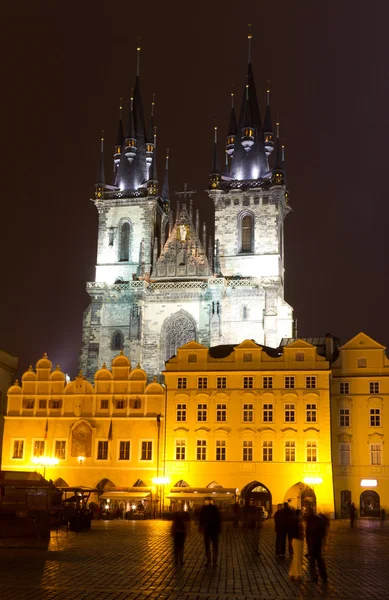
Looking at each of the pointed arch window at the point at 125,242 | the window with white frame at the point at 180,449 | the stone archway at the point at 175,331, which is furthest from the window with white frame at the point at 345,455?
the pointed arch window at the point at 125,242

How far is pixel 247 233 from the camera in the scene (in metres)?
82.8

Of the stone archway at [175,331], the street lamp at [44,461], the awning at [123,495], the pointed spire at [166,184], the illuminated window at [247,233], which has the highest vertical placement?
the pointed spire at [166,184]

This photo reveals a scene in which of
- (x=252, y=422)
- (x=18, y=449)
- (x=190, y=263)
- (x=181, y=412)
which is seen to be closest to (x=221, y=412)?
(x=252, y=422)

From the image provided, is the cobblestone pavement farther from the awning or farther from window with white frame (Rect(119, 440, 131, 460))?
window with white frame (Rect(119, 440, 131, 460))

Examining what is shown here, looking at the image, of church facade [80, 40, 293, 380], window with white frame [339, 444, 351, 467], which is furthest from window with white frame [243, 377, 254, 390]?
church facade [80, 40, 293, 380]

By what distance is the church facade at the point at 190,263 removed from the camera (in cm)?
7825

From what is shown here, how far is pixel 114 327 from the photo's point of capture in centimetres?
8056

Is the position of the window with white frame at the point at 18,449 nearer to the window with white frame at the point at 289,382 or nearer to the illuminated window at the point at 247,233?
the window with white frame at the point at 289,382

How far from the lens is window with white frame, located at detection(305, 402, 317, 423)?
182ft

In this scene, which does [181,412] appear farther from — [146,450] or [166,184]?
[166,184]

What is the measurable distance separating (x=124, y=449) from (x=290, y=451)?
10.7 meters

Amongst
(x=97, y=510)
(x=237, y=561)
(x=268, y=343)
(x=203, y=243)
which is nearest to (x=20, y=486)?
(x=237, y=561)

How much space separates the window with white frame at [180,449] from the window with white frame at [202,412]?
1.82 meters

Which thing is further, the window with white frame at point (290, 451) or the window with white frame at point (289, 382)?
the window with white frame at point (289, 382)
